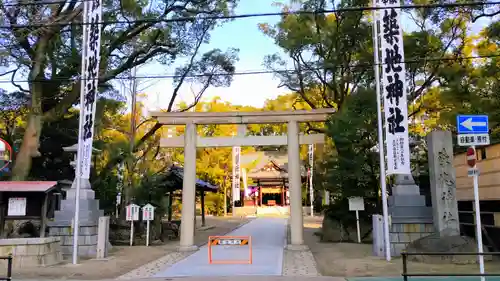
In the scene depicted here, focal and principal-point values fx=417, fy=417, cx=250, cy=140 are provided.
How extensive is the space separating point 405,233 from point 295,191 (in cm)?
413

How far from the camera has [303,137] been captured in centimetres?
1614

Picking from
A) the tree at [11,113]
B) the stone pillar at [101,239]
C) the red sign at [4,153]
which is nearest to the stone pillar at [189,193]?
the stone pillar at [101,239]

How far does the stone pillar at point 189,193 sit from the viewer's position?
15.5 meters

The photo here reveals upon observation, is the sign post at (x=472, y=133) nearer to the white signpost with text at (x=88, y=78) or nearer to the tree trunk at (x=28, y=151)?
the white signpost with text at (x=88, y=78)

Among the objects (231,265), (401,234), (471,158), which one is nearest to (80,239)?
(231,265)

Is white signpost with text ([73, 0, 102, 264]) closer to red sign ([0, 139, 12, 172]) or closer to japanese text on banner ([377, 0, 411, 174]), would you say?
red sign ([0, 139, 12, 172])

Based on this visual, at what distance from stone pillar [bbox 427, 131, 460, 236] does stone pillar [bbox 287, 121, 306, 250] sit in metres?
4.66

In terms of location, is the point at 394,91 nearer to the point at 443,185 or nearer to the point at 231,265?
the point at 443,185

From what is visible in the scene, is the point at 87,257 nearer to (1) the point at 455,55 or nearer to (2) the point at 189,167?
(2) the point at 189,167

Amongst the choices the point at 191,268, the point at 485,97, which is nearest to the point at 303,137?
the point at 191,268

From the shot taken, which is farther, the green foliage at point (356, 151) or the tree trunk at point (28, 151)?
the green foliage at point (356, 151)

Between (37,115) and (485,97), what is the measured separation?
18.6 m

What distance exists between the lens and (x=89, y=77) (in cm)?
1354

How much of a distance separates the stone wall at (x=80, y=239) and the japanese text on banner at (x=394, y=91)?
9.91m
